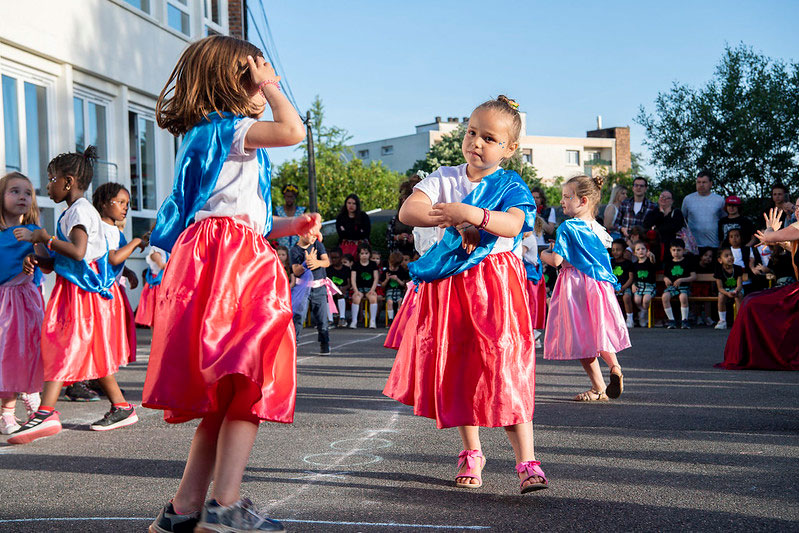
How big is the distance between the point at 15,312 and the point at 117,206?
1.37m

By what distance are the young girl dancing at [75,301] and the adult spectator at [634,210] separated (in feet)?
39.8

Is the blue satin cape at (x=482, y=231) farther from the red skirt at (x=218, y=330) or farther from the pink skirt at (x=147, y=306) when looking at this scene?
the pink skirt at (x=147, y=306)

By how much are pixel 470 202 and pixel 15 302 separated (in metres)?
3.69

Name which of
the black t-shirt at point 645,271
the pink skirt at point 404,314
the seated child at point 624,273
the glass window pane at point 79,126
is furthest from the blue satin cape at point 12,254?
the black t-shirt at point 645,271

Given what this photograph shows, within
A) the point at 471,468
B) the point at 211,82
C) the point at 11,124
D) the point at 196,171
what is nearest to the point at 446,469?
the point at 471,468

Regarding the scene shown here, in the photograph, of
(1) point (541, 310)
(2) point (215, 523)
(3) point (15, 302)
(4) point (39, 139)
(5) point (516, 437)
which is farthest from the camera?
(4) point (39, 139)

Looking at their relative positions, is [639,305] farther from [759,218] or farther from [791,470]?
[791,470]

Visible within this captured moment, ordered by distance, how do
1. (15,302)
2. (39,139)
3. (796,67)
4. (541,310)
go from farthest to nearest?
1. (796,67)
2. (39,139)
3. (541,310)
4. (15,302)

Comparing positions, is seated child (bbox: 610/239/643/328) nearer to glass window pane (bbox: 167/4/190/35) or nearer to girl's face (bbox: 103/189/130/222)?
glass window pane (bbox: 167/4/190/35)

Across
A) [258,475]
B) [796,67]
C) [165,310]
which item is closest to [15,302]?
[258,475]

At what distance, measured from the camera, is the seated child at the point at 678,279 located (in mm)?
15844

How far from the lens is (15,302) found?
6281 millimetres

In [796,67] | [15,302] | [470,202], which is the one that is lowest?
[15,302]

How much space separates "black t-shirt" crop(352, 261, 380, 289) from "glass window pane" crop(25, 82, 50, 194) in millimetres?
5981
